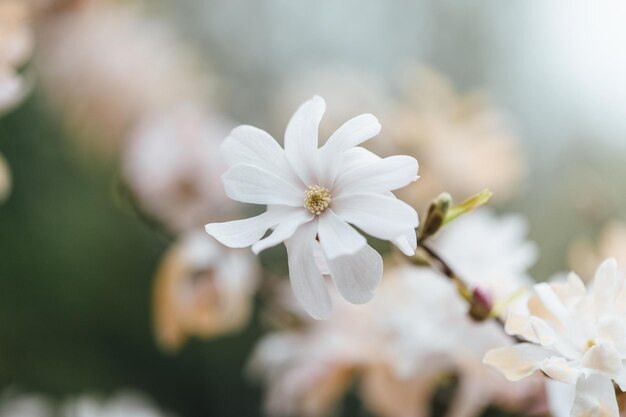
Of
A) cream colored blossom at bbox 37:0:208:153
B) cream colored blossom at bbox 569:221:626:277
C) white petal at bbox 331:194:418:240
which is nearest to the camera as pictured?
white petal at bbox 331:194:418:240

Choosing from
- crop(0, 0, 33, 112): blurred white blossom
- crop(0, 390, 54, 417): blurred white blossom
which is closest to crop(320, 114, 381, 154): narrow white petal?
crop(0, 0, 33, 112): blurred white blossom

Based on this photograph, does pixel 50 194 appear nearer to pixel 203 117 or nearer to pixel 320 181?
pixel 203 117

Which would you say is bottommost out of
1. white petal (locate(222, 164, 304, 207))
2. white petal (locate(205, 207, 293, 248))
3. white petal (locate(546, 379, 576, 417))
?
white petal (locate(546, 379, 576, 417))

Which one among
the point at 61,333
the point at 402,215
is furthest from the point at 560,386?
the point at 61,333

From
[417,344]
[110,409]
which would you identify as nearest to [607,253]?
[417,344]

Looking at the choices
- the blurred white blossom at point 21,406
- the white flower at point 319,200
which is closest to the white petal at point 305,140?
the white flower at point 319,200

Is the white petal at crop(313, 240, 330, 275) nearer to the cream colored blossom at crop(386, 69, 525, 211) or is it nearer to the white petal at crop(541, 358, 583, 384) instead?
the white petal at crop(541, 358, 583, 384)
